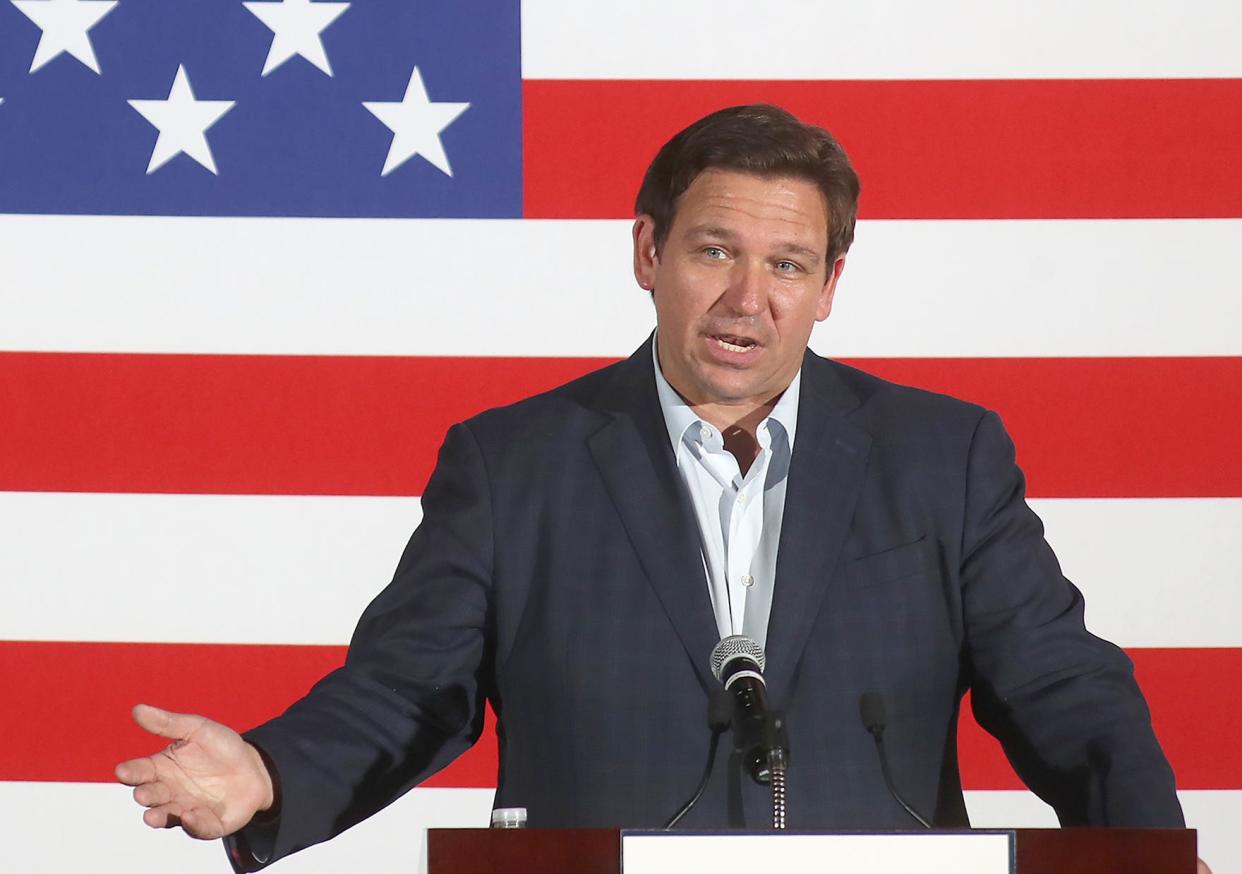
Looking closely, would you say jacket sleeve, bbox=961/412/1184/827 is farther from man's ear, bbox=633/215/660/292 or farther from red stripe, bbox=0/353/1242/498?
red stripe, bbox=0/353/1242/498

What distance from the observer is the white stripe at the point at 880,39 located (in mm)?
2188

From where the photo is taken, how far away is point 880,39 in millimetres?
2207

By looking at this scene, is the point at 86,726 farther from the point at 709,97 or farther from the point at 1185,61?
the point at 1185,61

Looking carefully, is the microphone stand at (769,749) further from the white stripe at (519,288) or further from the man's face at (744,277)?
the white stripe at (519,288)

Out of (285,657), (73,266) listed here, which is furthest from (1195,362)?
(73,266)

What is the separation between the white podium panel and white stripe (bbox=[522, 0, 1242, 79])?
1.56 m

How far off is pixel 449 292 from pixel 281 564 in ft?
1.68

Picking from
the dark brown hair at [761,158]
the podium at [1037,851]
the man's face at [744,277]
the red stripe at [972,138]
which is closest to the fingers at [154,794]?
the podium at [1037,851]

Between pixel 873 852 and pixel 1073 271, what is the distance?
1513 mm

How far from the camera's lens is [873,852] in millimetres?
881

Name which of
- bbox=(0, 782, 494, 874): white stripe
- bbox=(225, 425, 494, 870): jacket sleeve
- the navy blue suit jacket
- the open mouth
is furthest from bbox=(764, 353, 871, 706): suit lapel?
bbox=(0, 782, 494, 874): white stripe

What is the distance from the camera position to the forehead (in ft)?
5.14

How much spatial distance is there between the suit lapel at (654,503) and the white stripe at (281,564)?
0.69m

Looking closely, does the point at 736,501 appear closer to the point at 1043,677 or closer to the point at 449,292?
the point at 1043,677
